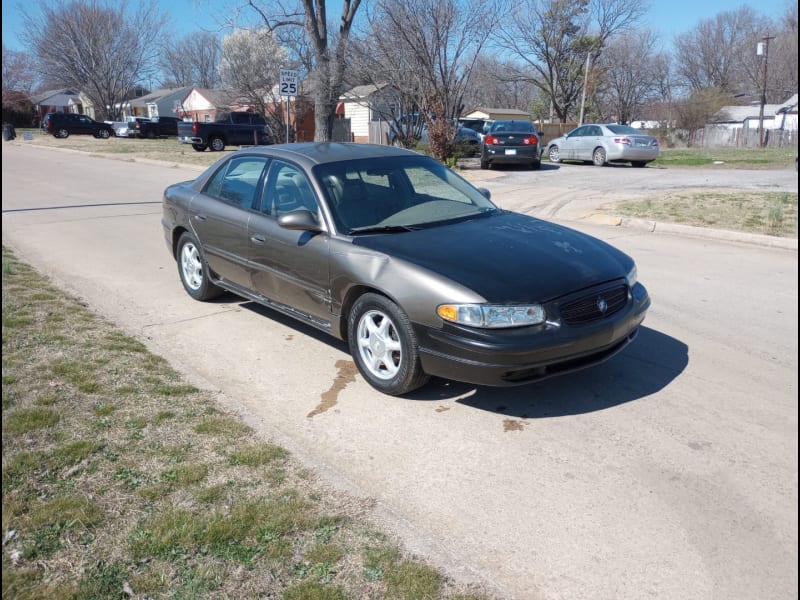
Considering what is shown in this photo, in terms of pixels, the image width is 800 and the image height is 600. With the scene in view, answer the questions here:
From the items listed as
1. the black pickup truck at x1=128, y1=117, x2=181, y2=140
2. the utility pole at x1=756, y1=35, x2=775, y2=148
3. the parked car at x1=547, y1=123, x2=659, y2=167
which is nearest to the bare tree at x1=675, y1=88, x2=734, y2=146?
Result: the utility pole at x1=756, y1=35, x2=775, y2=148

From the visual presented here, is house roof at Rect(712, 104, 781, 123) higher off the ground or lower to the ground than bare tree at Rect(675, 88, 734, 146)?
higher

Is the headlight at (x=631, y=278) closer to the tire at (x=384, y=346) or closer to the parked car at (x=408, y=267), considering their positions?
the parked car at (x=408, y=267)

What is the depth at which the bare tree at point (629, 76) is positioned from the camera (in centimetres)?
5947

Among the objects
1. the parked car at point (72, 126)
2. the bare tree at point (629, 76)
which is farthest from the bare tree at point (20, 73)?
the bare tree at point (629, 76)

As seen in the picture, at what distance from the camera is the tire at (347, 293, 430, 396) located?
4145 millimetres

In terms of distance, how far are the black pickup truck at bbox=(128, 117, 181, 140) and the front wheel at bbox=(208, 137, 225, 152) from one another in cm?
1785

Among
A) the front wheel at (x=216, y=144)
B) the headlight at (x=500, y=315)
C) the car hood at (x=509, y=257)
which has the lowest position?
the headlight at (x=500, y=315)

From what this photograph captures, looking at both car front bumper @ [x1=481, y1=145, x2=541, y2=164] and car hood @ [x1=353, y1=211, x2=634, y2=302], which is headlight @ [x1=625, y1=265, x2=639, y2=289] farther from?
car front bumper @ [x1=481, y1=145, x2=541, y2=164]

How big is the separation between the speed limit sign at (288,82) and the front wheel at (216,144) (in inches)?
694

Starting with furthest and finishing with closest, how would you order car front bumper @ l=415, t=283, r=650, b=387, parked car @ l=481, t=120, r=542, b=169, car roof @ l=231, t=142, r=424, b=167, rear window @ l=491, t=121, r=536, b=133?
rear window @ l=491, t=121, r=536, b=133, parked car @ l=481, t=120, r=542, b=169, car roof @ l=231, t=142, r=424, b=167, car front bumper @ l=415, t=283, r=650, b=387

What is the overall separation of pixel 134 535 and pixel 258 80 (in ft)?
131

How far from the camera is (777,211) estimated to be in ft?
32.9

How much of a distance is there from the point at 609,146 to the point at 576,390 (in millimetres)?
19532

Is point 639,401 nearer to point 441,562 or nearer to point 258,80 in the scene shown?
point 441,562
